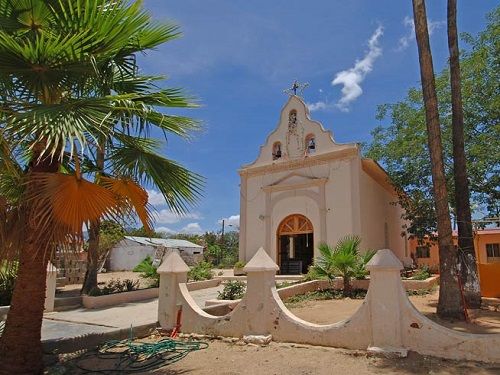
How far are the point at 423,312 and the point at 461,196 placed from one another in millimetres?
2820

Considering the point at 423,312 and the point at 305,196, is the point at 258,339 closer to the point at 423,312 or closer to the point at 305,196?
the point at 423,312

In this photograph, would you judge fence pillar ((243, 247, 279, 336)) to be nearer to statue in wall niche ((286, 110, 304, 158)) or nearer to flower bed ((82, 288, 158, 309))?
flower bed ((82, 288, 158, 309))

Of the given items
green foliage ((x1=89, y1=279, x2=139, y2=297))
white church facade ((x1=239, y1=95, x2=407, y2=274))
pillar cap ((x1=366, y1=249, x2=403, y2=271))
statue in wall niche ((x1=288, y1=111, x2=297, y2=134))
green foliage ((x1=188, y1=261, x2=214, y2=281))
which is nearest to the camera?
pillar cap ((x1=366, y1=249, x2=403, y2=271))

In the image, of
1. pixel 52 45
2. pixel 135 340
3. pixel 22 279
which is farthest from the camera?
pixel 135 340

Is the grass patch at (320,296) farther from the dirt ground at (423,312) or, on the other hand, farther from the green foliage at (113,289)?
the green foliage at (113,289)

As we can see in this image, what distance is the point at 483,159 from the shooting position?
13.4 metres

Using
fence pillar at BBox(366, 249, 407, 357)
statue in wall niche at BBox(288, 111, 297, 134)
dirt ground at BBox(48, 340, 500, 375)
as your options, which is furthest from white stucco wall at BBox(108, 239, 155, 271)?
fence pillar at BBox(366, 249, 407, 357)

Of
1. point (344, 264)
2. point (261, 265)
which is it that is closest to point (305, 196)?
point (344, 264)

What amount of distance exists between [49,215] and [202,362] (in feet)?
10.1

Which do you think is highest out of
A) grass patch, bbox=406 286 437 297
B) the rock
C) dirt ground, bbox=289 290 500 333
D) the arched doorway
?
the arched doorway

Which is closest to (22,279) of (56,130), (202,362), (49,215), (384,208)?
(49,215)

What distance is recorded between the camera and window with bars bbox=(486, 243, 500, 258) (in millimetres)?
26312

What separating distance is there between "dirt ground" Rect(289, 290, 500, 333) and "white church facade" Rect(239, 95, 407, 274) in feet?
22.4

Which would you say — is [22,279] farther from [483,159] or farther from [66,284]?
[66,284]
